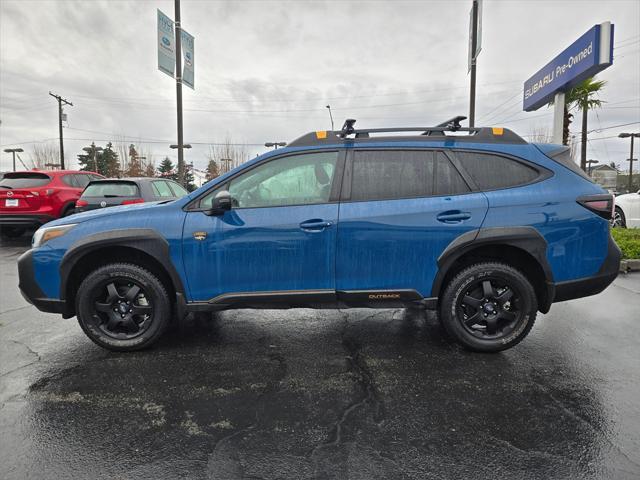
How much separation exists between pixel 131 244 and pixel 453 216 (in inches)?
104

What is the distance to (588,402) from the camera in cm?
273

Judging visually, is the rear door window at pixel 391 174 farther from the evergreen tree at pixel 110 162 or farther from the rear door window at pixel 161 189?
the evergreen tree at pixel 110 162

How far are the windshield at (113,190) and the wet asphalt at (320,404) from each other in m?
4.71

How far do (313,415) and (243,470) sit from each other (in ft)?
1.99

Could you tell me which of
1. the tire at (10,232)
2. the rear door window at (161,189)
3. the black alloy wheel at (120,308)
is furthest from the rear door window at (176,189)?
the black alloy wheel at (120,308)

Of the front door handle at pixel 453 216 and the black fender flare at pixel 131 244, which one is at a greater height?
the front door handle at pixel 453 216

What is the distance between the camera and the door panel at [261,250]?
331cm

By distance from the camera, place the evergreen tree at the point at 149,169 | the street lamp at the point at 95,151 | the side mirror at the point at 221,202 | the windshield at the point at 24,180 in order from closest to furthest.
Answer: the side mirror at the point at 221,202 → the windshield at the point at 24,180 → the evergreen tree at the point at 149,169 → the street lamp at the point at 95,151

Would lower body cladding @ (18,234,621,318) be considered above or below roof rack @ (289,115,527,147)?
below

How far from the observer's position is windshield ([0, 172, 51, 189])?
9.60 meters

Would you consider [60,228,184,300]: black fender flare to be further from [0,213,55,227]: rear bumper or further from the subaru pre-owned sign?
the subaru pre-owned sign

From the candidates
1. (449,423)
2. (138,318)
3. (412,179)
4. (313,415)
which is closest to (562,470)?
(449,423)

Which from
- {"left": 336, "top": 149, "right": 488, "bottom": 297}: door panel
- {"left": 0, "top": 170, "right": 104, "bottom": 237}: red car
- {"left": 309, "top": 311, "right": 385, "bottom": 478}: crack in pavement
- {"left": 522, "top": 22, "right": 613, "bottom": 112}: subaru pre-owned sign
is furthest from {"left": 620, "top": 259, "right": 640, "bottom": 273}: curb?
{"left": 0, "top": 170, "right": 104, "bottom": 237}: red car

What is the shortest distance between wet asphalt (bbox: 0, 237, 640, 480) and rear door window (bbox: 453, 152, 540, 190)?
4.76 feet
